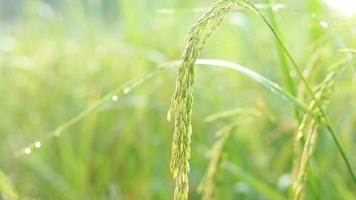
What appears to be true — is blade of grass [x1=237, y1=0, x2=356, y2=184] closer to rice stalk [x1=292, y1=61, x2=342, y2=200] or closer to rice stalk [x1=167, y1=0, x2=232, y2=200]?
rice stalk [x1=292, y1=61, x2=342, y2=200]

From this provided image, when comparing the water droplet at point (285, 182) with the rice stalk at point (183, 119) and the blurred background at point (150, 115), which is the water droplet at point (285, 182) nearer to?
the blurred background at point (150, 115)

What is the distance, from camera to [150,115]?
6.73ft

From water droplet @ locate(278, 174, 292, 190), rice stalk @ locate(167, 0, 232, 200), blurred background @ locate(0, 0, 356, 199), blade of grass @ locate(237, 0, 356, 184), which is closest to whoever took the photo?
rice stalk @ locate(167, 0, 232, 200)

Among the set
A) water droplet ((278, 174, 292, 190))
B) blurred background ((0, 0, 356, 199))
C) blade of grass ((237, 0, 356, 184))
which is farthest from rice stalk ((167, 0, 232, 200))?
water droplet ((278, 174, 292, 190))

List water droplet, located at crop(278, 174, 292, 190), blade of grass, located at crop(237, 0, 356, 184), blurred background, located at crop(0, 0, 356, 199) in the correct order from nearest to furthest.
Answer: blade of grass, located at crop(237, 0, 356, 184), water droplet, located at crop(278, 174, 292, 190), blurred background, located at crop(0, 0, 356, 199)

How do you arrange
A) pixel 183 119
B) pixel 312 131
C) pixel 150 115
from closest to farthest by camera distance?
1. pixel 183 119
2. pixel 312 131
3. pixel 150 115

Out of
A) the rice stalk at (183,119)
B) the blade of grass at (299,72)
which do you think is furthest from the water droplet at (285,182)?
the rice stalk at (183,119)

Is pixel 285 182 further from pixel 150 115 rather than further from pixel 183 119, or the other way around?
pixel 183 119

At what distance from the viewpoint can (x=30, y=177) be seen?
1.91 metres

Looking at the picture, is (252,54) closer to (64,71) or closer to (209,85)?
(209,85)

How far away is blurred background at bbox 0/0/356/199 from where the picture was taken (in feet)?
5.19

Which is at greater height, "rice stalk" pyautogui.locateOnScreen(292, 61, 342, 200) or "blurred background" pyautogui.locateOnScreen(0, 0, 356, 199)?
"blurred background" pyautogui.locateOnScreen(0, 0, 356, 199)

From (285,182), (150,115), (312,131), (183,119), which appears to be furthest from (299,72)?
(150,115)

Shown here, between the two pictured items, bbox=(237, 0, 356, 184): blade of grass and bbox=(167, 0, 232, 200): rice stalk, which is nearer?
bbox=(167, 0, 232, 200): rice stalk
